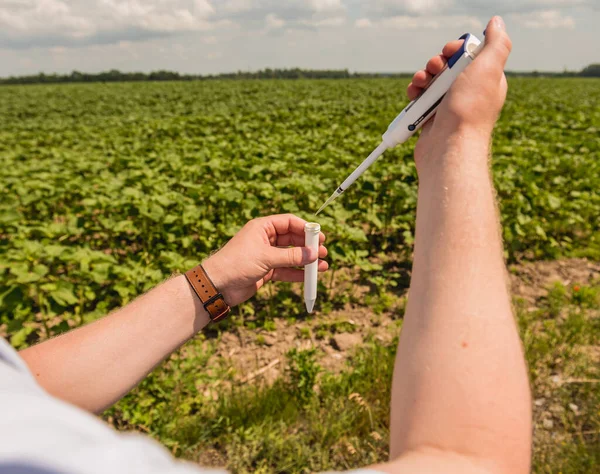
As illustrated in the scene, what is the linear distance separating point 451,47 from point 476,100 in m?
0.34

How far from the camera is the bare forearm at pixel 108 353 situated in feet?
4.00

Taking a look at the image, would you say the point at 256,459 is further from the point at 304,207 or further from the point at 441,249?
the point at 304,207

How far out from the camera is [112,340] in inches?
50.4

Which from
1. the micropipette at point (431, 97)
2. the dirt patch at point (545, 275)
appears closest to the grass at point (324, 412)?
the dirt patch at point (545, 275)

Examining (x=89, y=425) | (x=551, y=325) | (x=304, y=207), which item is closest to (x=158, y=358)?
(x=89, y=425)

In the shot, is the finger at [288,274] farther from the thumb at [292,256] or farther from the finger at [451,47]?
the finger at [451,47]

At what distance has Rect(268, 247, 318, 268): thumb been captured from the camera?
1611mm

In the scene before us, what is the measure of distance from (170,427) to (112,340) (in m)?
1.40

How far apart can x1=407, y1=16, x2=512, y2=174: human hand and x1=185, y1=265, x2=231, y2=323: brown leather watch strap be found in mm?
846

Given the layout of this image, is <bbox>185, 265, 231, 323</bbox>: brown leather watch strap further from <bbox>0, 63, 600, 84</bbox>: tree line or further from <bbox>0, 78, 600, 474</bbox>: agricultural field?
<bbox>0, 63, 600, 84</bbox>: tree line

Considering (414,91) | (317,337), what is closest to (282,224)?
(414,91)

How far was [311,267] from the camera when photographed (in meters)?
1.65

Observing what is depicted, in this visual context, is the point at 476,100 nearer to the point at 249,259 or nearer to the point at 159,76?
the point at 249,259

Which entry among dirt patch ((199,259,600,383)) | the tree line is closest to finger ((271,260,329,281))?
dirt patch ((199,259,600,383))
